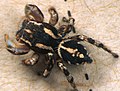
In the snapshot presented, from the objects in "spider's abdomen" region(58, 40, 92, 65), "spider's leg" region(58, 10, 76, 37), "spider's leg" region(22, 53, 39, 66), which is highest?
"spider's leg" region(58, 10, 76, 37)

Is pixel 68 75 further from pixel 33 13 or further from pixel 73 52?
pixel 33 13

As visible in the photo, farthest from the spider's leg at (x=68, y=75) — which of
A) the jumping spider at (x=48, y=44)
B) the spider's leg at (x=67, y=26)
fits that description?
the spider's leg at (x=67, y=26)

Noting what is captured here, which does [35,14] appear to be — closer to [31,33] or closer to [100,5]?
[31,33]

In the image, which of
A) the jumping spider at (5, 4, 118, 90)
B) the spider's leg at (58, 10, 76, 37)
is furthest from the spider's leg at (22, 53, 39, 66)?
the spider's leg at (58, 10, 76, 37)

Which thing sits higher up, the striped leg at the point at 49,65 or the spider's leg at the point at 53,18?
the spider's leg at the point at 53,18

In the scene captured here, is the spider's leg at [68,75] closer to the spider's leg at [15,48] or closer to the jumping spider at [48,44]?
the jumping spider at [48,44]

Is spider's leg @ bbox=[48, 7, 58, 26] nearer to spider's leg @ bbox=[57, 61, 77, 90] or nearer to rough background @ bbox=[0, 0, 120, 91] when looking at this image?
rough background @ bbox=[0, 0, 120, 91]

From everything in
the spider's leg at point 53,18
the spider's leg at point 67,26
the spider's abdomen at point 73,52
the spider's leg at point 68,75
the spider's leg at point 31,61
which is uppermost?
the spider's leg at point 53,18
